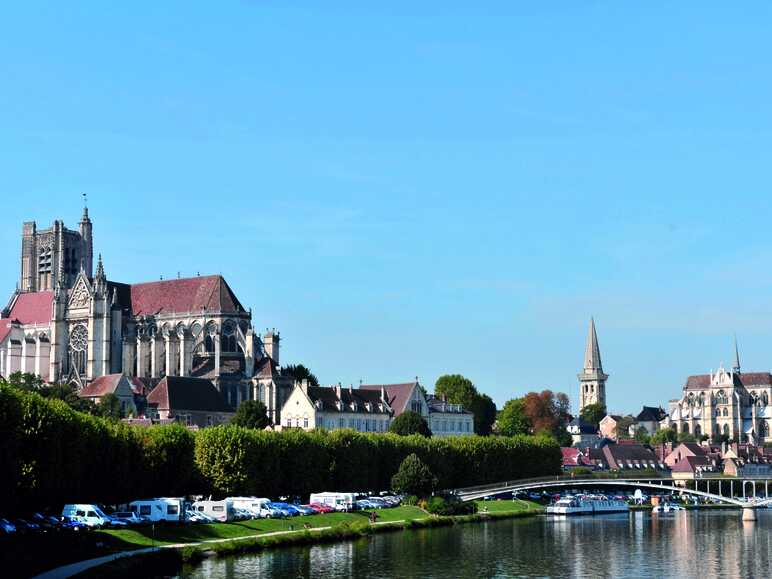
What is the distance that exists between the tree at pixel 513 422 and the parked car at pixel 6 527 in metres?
128

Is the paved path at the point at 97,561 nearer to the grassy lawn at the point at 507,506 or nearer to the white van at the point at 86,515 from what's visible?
the white van at the point at 86,515

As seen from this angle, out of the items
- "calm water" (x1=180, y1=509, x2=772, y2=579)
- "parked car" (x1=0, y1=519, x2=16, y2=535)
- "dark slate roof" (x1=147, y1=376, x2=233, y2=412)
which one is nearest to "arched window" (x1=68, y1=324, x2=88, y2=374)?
"dark slate roof" (x1=147, y1=376, x2=233, y2=412)

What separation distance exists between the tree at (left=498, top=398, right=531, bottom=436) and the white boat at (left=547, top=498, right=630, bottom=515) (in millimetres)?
50252

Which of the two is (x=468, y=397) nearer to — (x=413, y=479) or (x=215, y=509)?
(x=413, y=479)

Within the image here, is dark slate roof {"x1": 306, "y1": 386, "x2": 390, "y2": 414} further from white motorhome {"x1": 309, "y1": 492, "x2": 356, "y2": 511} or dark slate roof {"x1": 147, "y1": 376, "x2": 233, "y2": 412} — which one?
white motorhome {"x1": 309, "y1": 492, "x2": 356, "y2": 511}

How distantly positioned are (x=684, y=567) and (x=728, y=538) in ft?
78.4

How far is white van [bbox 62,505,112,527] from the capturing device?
67.4 meters

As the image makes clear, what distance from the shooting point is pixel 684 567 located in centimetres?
6994

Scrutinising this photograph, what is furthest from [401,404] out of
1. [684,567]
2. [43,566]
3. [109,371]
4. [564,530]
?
[43,566]

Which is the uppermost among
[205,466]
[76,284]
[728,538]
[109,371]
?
[76,284]

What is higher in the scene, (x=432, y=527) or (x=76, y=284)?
(x=76, y=284)

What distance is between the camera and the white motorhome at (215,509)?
80.1 metres

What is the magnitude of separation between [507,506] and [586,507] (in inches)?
423

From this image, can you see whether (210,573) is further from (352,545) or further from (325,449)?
(325,449)
